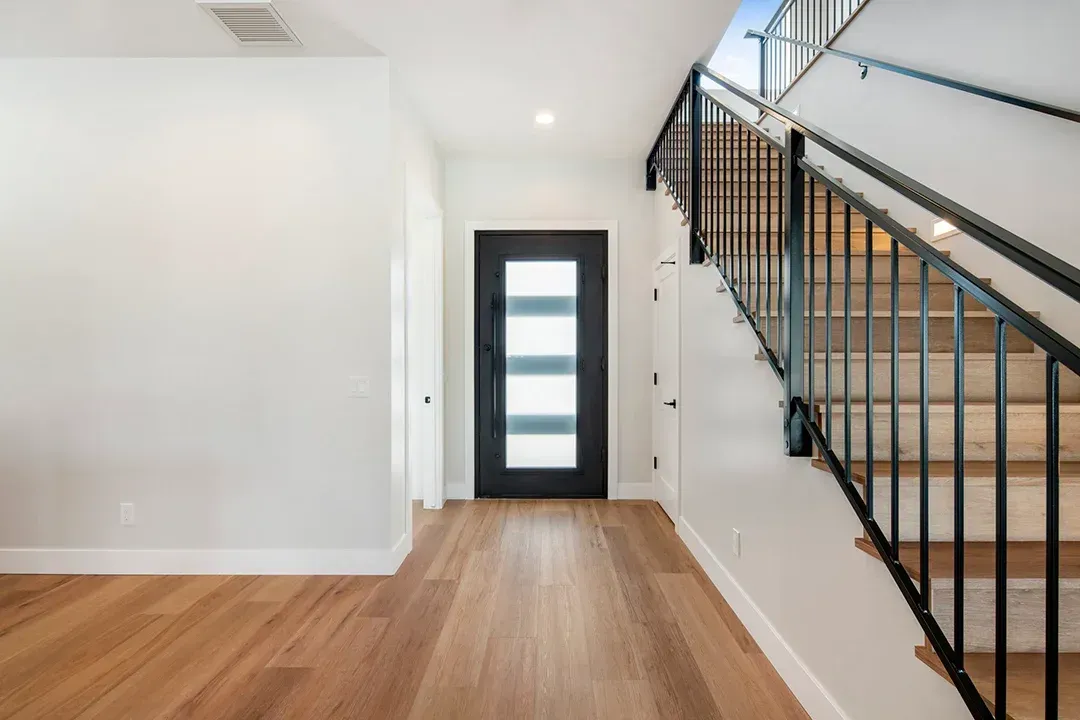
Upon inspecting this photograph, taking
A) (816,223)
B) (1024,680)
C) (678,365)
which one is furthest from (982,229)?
(678,365)

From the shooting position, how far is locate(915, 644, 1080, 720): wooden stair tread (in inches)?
44.9

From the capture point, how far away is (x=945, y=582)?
1366 millimetres

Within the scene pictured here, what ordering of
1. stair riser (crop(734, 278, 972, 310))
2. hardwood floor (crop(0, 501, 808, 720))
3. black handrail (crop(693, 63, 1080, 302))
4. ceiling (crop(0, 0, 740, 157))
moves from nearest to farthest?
black handrail (crop(693, 63, 1080, 302))
hardwood floor (crop(0, 501, 808, 720))
stair riser (crop(734, 278, 972, 310))
ceiling (crop(0, 0, 740, 157))

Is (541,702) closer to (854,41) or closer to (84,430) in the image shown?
(84,430)

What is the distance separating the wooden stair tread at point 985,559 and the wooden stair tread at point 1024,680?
173 mm

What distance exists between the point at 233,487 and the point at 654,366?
9.58 ft

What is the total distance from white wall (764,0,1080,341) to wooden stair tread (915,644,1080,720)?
47.3 inches

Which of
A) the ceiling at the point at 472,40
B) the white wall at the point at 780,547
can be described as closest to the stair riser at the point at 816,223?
the white wall at the point at 780,547

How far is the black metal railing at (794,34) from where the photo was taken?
11.8 feet

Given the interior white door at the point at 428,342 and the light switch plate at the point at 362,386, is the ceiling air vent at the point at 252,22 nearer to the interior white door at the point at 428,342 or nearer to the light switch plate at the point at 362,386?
the interior white door at the point at 428,342

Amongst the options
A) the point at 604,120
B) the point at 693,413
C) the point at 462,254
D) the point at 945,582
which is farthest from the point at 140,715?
the point at 604,120

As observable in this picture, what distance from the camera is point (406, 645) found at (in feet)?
7.56

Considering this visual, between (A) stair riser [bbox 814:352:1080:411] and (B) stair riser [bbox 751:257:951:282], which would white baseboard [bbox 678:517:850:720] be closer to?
(A) stair riser [bbox 814:352:1080:411]

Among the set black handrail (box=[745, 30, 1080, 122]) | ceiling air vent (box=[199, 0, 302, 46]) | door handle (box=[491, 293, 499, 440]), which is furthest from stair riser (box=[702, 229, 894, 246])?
ceiling air vent (box=[199, 0, 302, 46])
